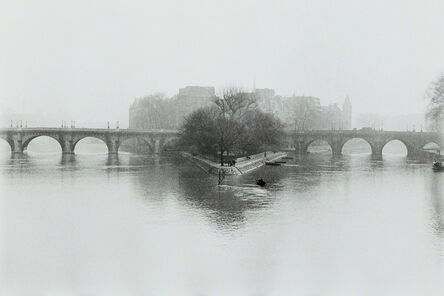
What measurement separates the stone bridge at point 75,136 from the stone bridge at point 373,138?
85.2ft

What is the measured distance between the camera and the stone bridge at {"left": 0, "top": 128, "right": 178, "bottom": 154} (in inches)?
3888

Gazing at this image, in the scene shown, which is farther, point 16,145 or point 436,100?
point 16,145

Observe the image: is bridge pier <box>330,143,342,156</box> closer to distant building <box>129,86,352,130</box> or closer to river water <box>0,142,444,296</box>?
distant building <box>129,86,352,130</box>

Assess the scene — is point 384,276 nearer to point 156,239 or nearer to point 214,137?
point 156,239

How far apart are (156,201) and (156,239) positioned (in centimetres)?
1237

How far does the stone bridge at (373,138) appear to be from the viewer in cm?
10069

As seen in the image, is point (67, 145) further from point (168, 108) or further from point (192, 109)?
point (192, 109)

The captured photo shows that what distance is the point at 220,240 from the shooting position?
23312 mm

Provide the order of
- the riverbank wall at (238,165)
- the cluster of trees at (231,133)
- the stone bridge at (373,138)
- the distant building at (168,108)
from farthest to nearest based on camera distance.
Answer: the distant building at (168,108) → the stone bridge at (373,138) → the cluster of trees at (231,133) → the riverbank wall at (238,165)

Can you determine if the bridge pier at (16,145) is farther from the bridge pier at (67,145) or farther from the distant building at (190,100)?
the distant building at (190,100)

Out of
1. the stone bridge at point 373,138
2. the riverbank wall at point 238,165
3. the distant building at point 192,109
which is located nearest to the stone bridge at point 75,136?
the distant building at point 192,109

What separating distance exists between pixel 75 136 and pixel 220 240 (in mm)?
83406

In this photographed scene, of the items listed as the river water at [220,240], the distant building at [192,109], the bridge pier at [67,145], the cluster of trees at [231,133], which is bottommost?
the river water at [220,240]

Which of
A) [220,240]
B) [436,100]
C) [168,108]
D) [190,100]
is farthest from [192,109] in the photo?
[220,240]
